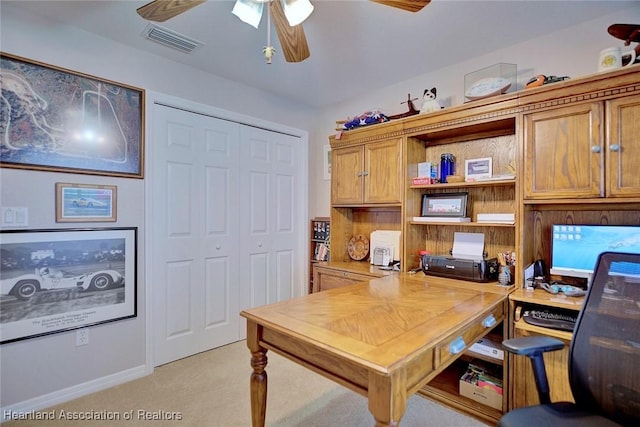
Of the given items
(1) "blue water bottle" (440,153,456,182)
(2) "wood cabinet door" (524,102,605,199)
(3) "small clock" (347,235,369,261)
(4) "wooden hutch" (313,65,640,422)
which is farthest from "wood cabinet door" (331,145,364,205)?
(2) "wood cabinet door" (524,102,605,199)

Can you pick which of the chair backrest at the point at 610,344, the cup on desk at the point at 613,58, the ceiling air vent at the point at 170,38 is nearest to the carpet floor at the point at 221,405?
the chair backrest at the point at 610,344

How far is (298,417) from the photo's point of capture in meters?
1.97

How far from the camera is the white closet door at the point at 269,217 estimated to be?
3191 millimetres

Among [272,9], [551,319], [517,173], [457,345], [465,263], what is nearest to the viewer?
[457,345]

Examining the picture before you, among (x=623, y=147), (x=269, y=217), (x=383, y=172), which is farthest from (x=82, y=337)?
(x=623, y=147)

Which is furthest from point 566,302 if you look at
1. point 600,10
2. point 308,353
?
point 600,10

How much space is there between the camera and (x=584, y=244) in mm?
1941

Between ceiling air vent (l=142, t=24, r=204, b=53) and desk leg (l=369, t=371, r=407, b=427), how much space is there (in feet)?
7.97

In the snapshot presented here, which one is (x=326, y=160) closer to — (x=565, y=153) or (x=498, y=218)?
(x=498, y=218)

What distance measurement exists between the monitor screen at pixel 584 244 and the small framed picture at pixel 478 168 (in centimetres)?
59

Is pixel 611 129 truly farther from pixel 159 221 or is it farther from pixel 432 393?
pixel 159 221

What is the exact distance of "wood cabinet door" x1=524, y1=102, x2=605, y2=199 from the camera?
1782 mm

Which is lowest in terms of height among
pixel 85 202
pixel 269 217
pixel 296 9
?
pixel 269 217

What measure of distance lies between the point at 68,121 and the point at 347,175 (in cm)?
217
